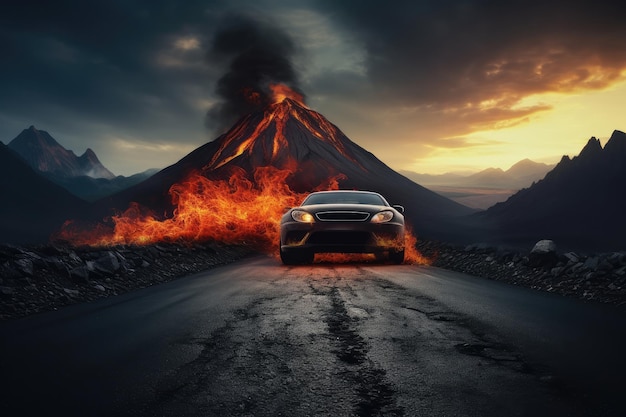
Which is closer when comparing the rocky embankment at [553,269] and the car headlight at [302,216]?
the rocky embankment at [553,269]

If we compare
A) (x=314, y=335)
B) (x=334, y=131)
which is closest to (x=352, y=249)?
(x=314, y=335)

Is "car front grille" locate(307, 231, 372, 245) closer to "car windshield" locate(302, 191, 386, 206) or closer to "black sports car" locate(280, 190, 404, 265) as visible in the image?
"black sports car" locate(280, 190, 404, 265)

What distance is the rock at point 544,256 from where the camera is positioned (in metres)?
9.29

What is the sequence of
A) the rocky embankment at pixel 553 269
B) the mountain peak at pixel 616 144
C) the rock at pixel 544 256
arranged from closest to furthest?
1. the rocky embankment at pixel 553 269
2. the rock at pixel 544 256
3. the mountain peak at pixel 616 144

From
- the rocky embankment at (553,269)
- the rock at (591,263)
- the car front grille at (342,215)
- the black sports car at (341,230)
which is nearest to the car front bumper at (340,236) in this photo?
the black sports car at (341,230)

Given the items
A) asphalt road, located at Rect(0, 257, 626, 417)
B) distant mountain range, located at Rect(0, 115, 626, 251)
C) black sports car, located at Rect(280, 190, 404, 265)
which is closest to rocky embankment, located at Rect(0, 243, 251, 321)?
asphalt road, located at Rect(0, 257, 626, 417)

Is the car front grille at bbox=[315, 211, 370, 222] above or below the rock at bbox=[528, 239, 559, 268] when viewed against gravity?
above

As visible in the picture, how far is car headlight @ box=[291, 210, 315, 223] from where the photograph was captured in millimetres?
9760

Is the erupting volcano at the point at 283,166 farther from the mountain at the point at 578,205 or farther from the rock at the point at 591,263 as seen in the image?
the rock at the point at 591,263

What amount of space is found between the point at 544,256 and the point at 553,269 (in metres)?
0.54

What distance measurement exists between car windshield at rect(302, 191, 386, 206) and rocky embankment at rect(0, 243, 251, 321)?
2.99m

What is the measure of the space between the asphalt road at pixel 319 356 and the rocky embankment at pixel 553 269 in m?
0.98

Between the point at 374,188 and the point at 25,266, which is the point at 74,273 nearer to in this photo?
the point at 25,266

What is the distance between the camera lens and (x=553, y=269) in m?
8.89
